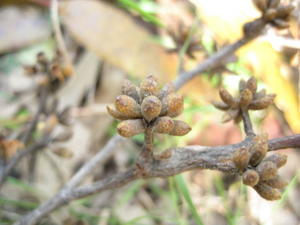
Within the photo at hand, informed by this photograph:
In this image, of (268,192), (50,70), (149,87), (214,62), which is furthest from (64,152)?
(268,192)

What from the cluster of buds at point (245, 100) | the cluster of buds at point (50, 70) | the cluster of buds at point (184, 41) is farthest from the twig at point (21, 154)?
the cluster of buds at point (245, 100)

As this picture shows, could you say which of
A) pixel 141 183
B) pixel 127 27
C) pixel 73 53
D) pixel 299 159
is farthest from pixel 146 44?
pixel 299 159

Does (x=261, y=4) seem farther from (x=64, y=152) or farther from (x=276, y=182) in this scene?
(x=64, y=152)

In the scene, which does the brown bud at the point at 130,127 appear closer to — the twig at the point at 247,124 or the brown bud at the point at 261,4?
the twig at the point at 247,124

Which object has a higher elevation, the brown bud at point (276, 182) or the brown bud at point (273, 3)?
the brown bud at point (273, 3)

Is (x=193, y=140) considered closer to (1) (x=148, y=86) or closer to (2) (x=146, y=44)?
(2) (x=146, y=44)
